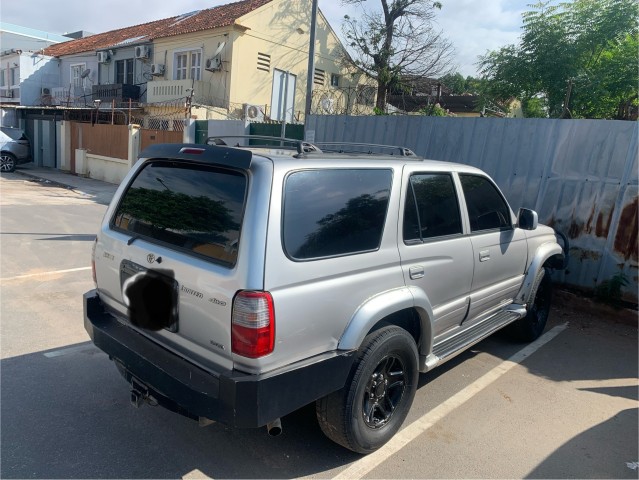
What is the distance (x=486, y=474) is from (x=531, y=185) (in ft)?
15.5

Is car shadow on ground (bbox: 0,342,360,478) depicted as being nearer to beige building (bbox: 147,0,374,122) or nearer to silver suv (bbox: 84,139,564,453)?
silver suv (bbox: 84,139,564,453)

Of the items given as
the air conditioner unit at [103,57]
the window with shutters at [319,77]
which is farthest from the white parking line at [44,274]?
the air conditioner unit at [103,57]

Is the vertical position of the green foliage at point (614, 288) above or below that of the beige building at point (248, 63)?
below

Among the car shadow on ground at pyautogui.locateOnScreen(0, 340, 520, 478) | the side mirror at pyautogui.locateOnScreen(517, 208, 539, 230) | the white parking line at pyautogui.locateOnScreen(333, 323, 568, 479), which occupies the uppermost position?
the side mirror at pyautogui.locateOnScreen(517, 208, 539, 230)

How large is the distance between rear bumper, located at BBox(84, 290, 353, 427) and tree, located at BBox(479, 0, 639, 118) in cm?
1004

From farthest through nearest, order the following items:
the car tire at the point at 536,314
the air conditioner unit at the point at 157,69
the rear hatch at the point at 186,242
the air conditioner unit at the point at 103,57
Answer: the air conditioner unit at the point at 103,57 < the air conditioner unit at the point at 157,69 < the car tire at the point at 536,314 < the rear hatch at the point at 186,242

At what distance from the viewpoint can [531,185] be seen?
6.64 m

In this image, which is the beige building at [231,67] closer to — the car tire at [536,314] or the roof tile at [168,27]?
the roof tile at [168,27]

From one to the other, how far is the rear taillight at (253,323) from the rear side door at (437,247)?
1.10m

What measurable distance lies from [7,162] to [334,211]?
21.0 meters

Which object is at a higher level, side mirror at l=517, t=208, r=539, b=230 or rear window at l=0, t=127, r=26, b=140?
side mirror at l=517, t=208, r=539, b=230

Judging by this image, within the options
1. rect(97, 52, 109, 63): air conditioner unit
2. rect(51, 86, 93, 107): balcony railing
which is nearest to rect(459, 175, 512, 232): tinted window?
rect(51, 86, 93, 107): balcony railing

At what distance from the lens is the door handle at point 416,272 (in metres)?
3.11

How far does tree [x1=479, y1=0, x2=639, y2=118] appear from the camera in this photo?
10.9 metres
